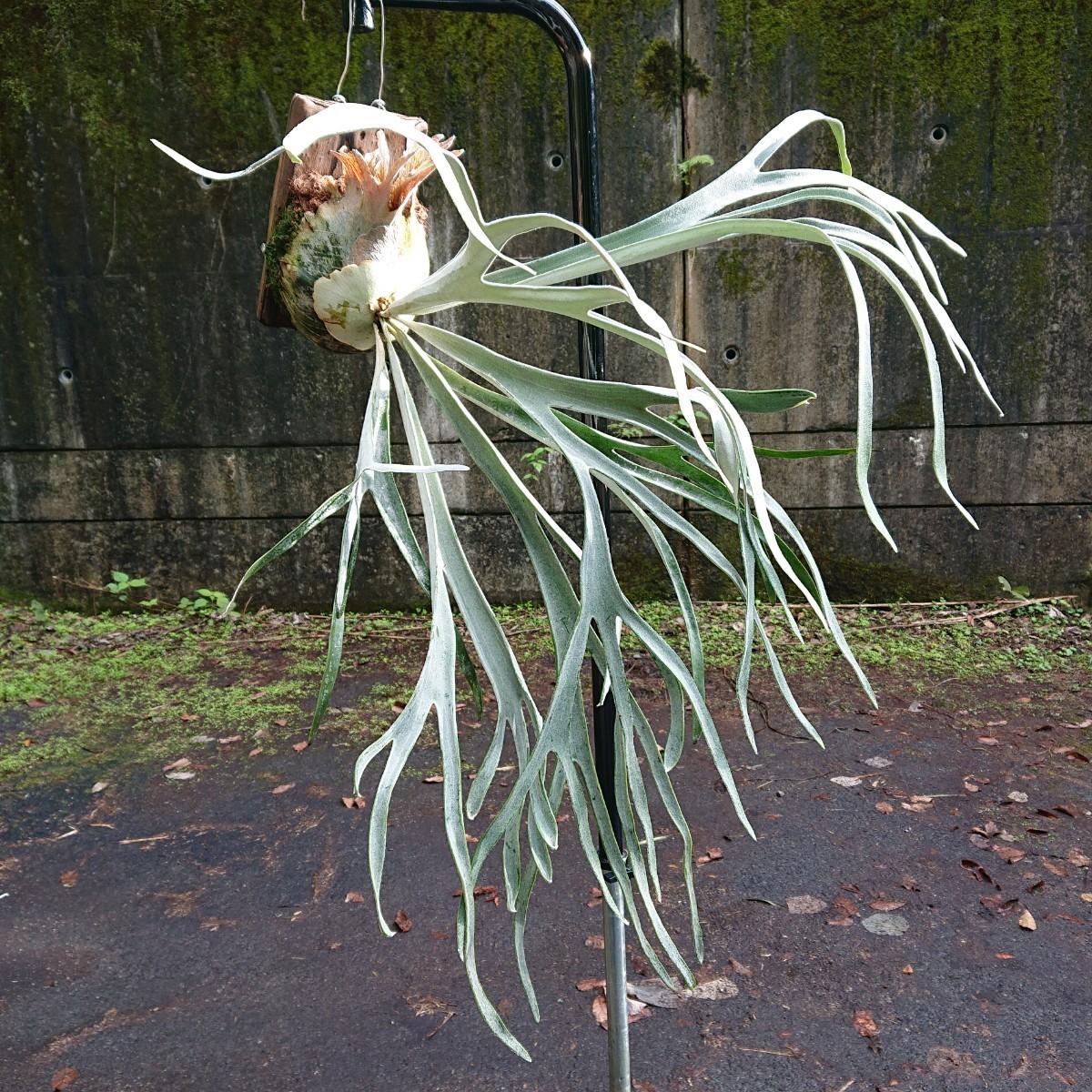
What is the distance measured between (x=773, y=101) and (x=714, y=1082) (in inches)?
138

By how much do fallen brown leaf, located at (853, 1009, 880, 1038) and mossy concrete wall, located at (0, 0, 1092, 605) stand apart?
2306 millimetres

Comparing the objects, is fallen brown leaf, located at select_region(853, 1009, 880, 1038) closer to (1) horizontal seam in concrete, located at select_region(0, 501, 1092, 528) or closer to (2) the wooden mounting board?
(2) the wooden mounting board

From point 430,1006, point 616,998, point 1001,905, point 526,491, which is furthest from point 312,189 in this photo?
point 1001,905

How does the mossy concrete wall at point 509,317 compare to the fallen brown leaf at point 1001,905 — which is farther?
the mossy concrete wall at point 509,317

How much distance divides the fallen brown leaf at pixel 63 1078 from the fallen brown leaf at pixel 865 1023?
1491mm

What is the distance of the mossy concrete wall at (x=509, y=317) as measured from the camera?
337 cm

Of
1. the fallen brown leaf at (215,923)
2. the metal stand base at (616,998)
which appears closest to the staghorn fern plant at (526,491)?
the metal stand base at (616,998)

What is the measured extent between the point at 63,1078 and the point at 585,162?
6.02 ft

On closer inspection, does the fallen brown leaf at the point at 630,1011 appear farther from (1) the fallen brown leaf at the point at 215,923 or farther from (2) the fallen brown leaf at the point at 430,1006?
(1) the fallen brown leaf at the point at 215,923

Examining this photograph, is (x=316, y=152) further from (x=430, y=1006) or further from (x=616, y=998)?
(x=430, y=1006)

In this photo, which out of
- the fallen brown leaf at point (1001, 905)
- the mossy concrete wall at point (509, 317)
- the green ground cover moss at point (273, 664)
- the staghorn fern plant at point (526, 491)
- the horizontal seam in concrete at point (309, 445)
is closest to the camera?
the staghorn fern plant at point (526, 491)

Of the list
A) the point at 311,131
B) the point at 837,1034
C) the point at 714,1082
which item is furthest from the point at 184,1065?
the point at 311,131

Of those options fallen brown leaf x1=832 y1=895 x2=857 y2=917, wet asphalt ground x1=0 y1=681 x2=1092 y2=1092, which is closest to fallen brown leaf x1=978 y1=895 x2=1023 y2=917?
wet asphalt ground x1=0 y1=681 x2=1092 y2=1092

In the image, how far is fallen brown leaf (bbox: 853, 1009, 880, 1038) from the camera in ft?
5.16
